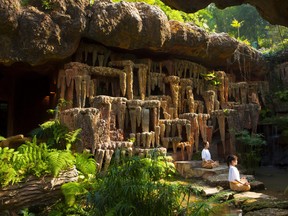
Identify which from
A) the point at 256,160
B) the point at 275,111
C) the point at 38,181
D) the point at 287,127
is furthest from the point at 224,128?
the point at 38,181

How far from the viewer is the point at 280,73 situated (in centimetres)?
1989

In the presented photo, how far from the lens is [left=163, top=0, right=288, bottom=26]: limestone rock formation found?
5.63 meters

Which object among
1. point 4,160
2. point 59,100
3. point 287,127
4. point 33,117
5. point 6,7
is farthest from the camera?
point 33,117

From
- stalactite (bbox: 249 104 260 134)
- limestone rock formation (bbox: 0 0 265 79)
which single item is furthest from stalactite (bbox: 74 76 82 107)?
stalactite (bbox: 249 104 260 134)

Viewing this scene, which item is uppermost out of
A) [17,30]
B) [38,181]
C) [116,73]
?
[17,30]

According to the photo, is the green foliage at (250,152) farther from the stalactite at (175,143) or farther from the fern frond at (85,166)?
the fern frond at (85,166)

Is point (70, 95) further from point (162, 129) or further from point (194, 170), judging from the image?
point (194, 170)

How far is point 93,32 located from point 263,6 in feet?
29.2

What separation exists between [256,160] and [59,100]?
357 inches

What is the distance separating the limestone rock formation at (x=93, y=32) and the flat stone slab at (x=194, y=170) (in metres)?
5.69

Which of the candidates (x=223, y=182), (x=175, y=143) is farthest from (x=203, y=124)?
(x=223, y=182)

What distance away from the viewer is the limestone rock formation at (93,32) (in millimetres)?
12078

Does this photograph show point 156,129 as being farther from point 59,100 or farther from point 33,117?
point 33,117

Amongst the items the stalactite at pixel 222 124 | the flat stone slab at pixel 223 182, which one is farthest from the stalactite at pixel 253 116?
the flat stone slab at pixel 223 182
